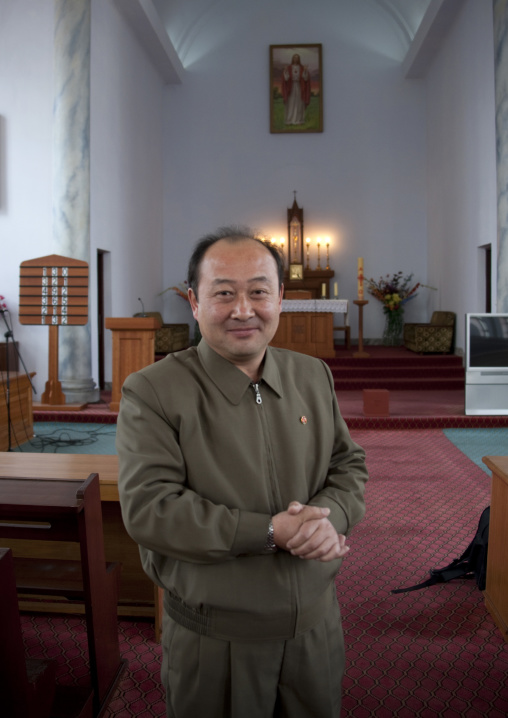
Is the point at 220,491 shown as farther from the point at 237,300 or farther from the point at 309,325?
the point at 309,325

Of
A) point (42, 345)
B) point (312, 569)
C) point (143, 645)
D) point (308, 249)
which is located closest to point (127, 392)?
point (312, 569)

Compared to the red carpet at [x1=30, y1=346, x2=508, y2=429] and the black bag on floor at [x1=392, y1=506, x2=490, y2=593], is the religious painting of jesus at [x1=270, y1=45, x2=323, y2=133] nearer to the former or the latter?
the red carpet at [x1=30, y1=346, x2=508, y2=429]

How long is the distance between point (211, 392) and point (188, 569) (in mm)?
391

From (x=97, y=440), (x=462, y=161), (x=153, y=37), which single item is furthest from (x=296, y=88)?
(x=97, y=440)

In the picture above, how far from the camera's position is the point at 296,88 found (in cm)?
1189

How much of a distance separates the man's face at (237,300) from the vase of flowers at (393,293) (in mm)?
10413

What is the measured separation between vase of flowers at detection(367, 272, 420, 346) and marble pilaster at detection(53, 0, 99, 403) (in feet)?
20.2

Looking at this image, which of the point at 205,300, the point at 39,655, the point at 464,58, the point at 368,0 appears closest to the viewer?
the point at 205,300

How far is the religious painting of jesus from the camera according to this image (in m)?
11.9

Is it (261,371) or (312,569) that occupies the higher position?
(261,371)

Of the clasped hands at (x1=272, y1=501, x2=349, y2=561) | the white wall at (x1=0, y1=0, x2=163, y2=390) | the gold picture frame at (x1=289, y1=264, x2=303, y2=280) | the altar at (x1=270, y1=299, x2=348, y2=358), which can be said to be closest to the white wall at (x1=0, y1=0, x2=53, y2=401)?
the white wall at (x1=0, y1=0, x2=163, y2=390)

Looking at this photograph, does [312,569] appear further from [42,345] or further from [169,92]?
[169,92]

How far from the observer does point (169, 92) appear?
12.1 metres

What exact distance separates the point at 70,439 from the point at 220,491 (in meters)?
4.96
